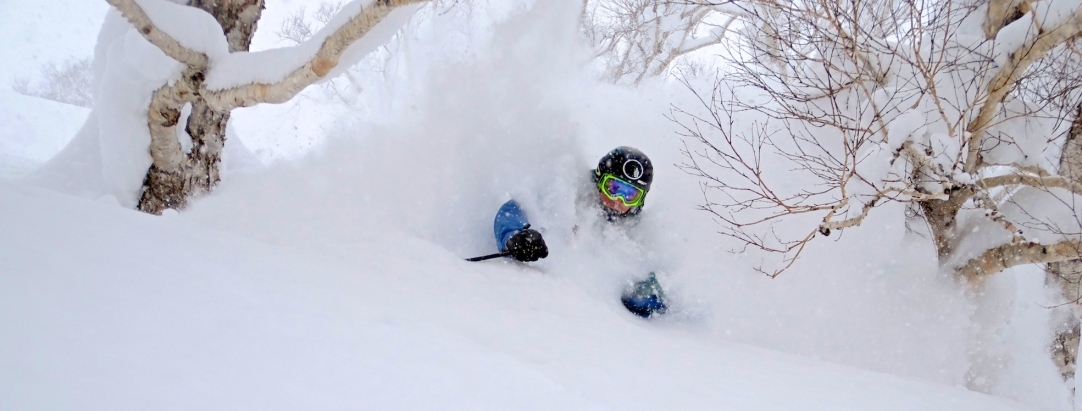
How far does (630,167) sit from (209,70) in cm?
307

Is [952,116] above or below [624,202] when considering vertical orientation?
above

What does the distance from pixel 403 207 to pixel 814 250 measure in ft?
12.5

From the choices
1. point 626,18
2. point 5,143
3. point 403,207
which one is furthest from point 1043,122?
point 5,143

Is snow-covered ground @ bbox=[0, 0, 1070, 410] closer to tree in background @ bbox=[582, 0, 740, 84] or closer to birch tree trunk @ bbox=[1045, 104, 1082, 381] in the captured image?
birch tree trunk @ bbox=[1045, 104, 1082, 381]

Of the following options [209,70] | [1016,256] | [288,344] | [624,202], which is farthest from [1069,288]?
[209,70]

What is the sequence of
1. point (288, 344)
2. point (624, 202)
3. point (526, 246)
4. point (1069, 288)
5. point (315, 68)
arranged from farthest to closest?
point (624, 202), point (1069, 288), point (526, 246), point (315, 68), point (288, 344)

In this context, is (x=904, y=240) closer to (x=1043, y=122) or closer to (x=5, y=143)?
(x=1043, y=122)

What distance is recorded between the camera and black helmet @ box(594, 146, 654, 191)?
13.0 ft

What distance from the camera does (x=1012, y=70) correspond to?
114 inches

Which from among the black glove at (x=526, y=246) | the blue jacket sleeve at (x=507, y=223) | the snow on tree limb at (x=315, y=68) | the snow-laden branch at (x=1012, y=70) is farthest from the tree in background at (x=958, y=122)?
the snow on tree limb at (x=315, y=68)

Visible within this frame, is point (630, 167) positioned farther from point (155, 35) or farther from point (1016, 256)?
point (155, 35)

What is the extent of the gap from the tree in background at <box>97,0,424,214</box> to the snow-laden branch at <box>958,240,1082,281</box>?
13.5ft

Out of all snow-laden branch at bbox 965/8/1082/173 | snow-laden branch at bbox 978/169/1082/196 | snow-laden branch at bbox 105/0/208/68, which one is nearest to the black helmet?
snow-laden branch at bbox 965/8/1082/173

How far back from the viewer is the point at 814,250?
4395mm
